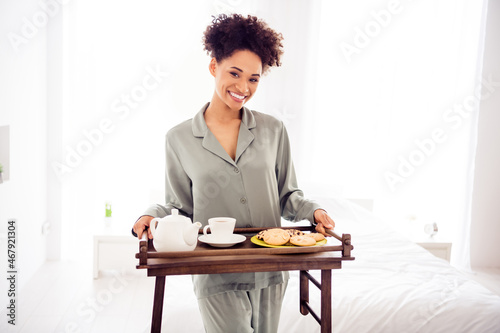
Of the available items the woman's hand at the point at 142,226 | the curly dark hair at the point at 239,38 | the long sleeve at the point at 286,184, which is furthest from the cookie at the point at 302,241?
the curly dark hair at the point at 239,38

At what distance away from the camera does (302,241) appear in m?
1.19

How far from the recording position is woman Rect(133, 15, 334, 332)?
133cm

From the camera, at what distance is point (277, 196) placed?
4.85 ft

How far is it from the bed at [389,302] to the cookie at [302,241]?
0.90 metres

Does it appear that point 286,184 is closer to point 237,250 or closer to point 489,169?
point 237,250

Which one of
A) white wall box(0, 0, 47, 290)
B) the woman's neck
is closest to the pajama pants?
the woman's neck

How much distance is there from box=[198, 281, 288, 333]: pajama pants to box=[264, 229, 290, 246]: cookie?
23 centimetres

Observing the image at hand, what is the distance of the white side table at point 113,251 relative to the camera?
10.7ft

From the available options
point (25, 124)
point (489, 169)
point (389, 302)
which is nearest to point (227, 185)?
point (389, 302)

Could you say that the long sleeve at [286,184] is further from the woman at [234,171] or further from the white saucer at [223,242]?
the white saucer at [223,242]

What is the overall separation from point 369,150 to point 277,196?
2.82m

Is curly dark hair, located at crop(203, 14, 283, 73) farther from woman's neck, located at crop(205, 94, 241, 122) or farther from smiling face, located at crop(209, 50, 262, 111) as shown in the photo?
woman's neck, located at crop(205, 94, 241, 122)

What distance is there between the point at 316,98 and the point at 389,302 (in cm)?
228

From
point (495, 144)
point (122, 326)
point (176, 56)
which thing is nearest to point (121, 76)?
point (176, 56)
